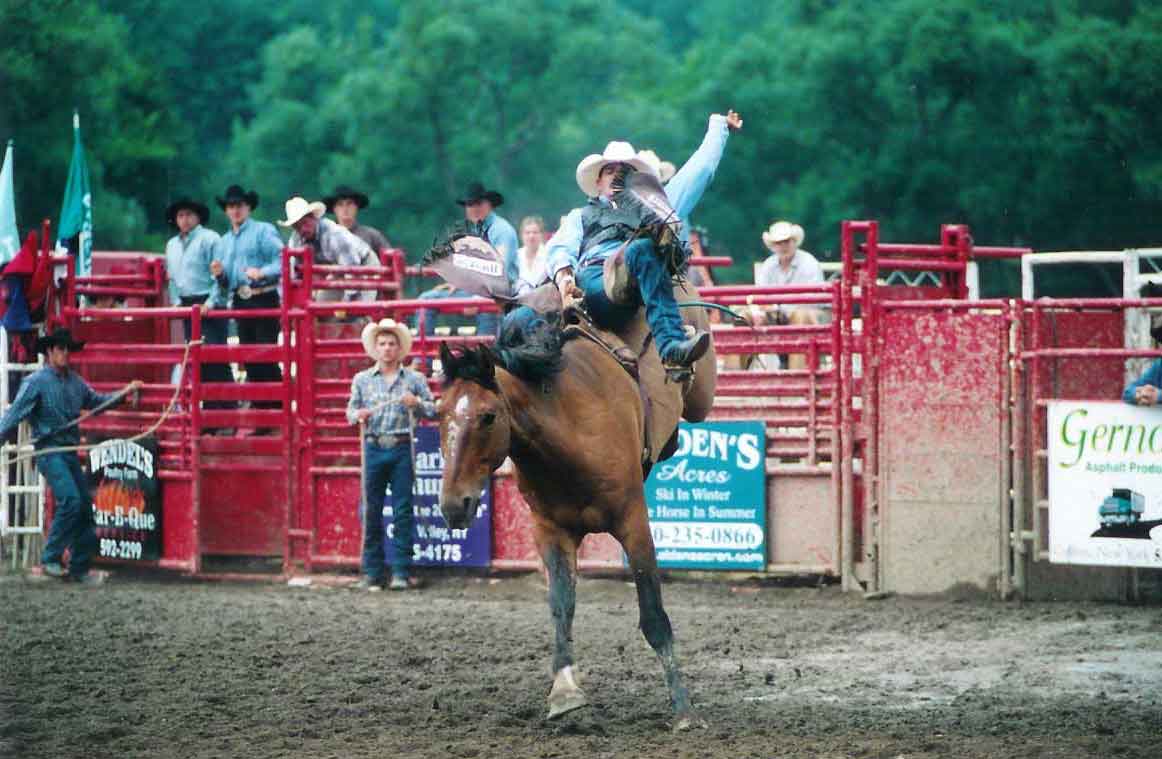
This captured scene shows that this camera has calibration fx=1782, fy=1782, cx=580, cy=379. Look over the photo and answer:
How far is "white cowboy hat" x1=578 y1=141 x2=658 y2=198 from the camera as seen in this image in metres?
8.02

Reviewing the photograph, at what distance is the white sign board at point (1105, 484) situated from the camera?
10.1 meters

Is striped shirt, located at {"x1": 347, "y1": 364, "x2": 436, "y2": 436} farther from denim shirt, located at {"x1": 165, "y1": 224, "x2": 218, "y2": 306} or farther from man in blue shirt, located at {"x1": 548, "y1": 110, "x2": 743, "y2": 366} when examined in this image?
man in blue shirt, located at {"x1": 548, "y1": 110, "x2": 743, "y2": 366}

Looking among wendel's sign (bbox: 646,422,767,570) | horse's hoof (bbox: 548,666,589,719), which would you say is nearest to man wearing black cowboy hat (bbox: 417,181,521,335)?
wendel's sign (bbox: 646,422,767,570)

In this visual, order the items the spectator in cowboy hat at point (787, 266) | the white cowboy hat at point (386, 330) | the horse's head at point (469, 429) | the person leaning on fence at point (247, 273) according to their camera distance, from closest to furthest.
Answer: the horse's head at point (469, 429) → the white cowboy hat at point (386, 330) → the spectator in cowboy hat at point (787, 266) → the person leaning on fence at point (247, 273)

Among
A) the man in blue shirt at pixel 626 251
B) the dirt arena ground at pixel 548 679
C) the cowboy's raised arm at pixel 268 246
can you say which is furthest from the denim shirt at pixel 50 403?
the man in blue shirt at pixel 626 251

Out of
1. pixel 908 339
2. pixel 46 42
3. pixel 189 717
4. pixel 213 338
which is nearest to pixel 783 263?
pixel 908 339

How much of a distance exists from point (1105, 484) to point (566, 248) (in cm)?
390

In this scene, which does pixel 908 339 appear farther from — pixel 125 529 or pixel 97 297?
pixel 97 297

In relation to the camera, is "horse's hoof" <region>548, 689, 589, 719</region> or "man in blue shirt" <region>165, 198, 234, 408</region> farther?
"man in blue shirt" <region>165, 198, 234, 408</region>

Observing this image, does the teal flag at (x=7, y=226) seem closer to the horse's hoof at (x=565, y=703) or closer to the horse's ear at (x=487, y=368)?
the horse's ear at (x=487, y=368)

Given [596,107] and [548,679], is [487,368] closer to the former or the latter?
[548,679]

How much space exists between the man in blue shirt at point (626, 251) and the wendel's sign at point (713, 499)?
3188 mm

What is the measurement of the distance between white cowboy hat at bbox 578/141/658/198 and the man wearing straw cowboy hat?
3501mm

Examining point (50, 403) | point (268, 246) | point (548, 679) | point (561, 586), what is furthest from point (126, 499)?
point (561, 586)
